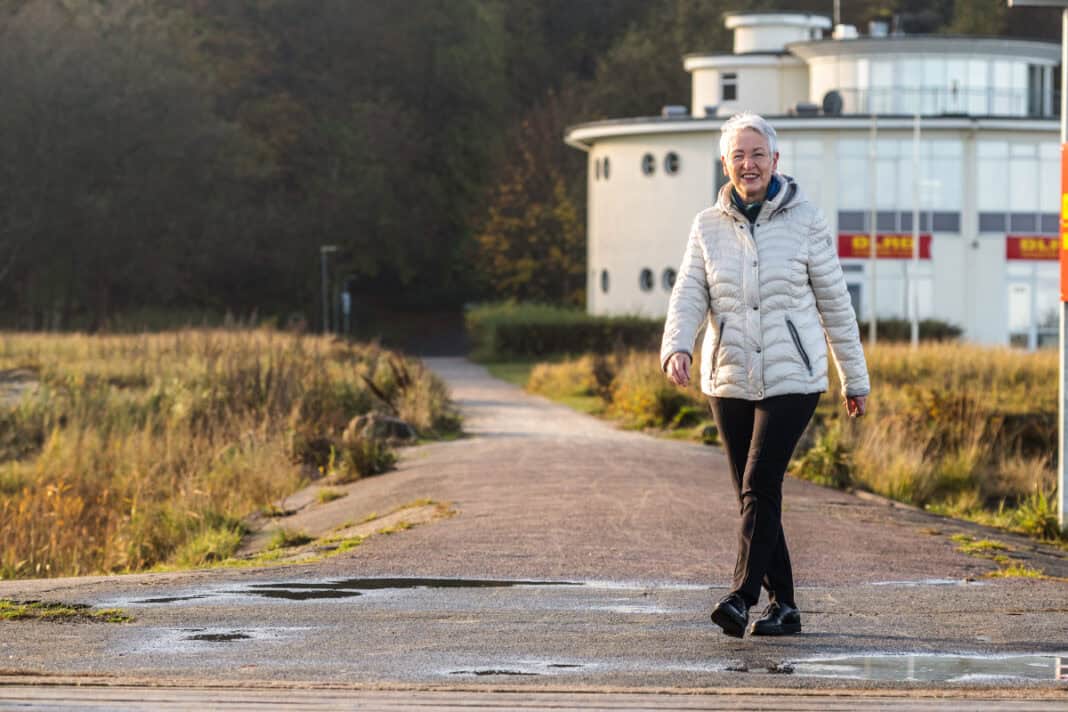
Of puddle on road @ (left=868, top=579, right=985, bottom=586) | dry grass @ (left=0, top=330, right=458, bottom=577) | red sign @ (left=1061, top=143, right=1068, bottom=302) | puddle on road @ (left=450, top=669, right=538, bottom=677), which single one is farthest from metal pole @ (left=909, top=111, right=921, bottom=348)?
puddle on road @ (left=450, top=669, right=538, bottom=677)

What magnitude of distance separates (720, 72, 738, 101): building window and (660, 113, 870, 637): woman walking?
202 ft

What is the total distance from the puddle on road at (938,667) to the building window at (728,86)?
62.5 metres

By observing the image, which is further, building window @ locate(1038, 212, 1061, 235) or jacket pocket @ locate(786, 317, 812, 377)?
building window @ locate(1038, 212, 1061, 235)

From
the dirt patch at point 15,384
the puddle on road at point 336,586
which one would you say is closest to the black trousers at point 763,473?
the puddle on road at point 336,586

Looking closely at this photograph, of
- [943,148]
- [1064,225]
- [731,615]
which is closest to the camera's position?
[731,615]

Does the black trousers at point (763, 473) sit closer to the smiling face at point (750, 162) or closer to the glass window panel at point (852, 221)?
the smiling face at point (750, 162)

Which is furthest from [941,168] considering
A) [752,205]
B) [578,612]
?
[752,205]

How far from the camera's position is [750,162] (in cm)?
846

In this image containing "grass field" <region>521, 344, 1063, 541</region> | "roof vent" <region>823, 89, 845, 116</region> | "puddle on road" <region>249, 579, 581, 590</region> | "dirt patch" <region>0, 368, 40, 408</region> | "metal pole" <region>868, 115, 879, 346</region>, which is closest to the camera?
"puddle on road" <region>249, 579, 581, 590</region>

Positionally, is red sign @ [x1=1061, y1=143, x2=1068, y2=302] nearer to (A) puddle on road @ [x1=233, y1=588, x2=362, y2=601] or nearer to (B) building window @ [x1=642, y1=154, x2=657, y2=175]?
(A) puddle on road @ [x1=233, y1=588, x2=362, y2=601]

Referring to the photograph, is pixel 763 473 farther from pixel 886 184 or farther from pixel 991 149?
pixel 991 149

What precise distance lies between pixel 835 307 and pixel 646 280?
59.3 meters

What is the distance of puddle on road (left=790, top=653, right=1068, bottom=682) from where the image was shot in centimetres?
741

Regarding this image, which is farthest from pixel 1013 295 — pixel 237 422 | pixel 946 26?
pixel 237 422
